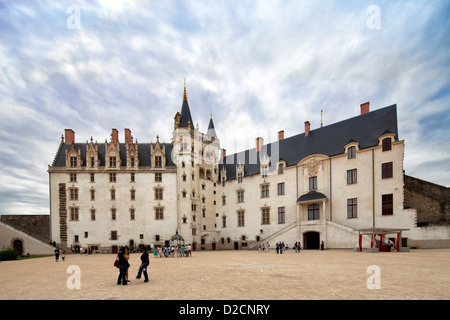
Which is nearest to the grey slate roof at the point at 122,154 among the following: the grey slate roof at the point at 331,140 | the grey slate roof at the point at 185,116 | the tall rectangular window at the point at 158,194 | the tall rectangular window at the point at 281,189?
the tall rectangular window at the point at 158,194

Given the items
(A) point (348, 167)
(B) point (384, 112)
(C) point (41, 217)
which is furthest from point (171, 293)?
(C) point (41, 217)

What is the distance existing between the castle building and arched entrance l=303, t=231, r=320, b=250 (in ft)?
0.47

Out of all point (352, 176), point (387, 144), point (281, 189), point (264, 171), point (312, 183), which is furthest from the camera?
point (264, 171)

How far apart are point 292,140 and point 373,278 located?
37955 mm

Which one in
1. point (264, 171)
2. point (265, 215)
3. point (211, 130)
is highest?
point (211, 130)

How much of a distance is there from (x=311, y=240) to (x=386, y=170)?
14.6m

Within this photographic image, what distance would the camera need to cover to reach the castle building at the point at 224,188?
35312 millimetres

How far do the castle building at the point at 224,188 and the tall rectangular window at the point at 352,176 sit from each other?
0.43ft

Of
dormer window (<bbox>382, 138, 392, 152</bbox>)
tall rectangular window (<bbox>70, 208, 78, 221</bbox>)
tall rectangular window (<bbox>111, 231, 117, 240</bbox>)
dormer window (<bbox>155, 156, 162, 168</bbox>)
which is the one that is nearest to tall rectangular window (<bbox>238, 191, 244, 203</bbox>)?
dormer window (<bbox>155, 156, 162, 168</bbox>)

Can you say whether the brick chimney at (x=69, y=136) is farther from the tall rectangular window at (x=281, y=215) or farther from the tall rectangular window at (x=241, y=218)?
the tall rectangular window at (x=281, y=215)

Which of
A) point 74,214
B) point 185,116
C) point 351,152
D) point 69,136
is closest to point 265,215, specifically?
point 351,152

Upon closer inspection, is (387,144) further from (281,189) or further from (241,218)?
(241,218)

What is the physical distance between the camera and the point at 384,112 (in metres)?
37.0

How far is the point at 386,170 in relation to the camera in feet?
109
